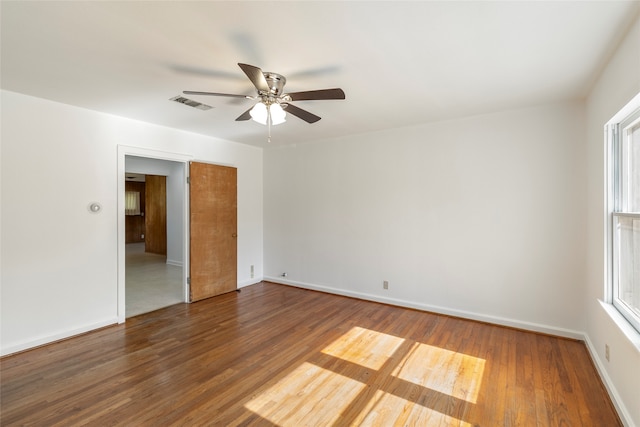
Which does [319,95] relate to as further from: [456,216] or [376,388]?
[456,216]

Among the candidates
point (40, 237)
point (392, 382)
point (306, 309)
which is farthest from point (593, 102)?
point (40, 237)

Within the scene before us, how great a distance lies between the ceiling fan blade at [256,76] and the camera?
185cm

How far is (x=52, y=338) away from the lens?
3105 millimetres

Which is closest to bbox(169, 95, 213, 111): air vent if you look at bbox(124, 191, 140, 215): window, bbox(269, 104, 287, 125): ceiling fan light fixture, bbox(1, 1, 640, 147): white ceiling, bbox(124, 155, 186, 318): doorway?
bbox(1, 1, 640, 147): white ceiling

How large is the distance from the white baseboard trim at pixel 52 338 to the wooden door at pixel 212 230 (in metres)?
1.13

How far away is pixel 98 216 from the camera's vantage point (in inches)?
137

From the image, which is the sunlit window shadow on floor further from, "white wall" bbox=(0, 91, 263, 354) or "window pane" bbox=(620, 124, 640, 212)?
"white wall" bbox=(0, 91, 263, 354)

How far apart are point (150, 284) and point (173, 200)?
2.46 m

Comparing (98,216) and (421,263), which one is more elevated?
(98,216)

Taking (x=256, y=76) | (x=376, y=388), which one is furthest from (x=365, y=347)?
(x=256, y=76)

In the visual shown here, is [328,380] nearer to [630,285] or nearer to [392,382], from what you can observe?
[392,382]

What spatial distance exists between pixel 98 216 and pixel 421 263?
4.11 m

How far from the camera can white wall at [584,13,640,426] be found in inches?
71.0

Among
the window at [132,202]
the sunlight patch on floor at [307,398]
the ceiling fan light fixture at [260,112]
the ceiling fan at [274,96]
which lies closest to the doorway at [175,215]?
the ceiling fan at [274,96]
